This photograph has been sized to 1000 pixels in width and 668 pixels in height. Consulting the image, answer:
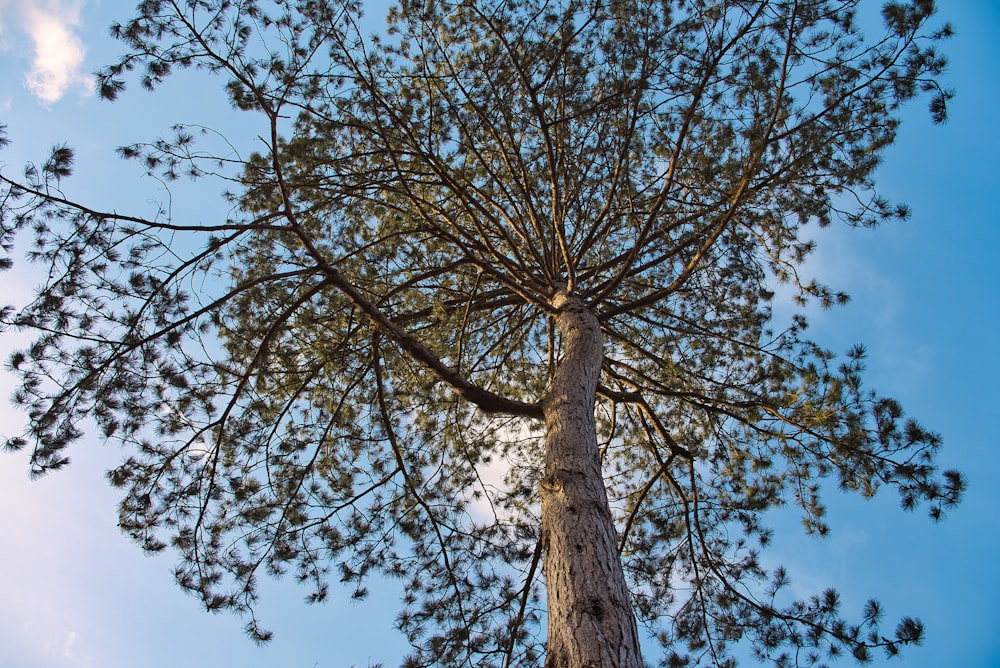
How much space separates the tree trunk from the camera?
206 centimetres

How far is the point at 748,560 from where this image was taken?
5203mm

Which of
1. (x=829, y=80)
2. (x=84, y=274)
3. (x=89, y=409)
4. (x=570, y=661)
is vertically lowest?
(x=570, y=661)

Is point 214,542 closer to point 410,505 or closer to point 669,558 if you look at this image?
point 410,505

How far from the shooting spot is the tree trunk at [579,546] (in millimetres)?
2059

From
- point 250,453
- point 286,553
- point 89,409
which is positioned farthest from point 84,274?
point 286,553

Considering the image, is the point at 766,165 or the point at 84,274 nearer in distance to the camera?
the point at 84,274

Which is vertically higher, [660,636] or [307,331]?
[307,331]

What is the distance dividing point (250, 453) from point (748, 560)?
182 inches

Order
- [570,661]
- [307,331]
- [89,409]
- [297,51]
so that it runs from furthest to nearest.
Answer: [307,331], [297,51], [89,409], [570,661]

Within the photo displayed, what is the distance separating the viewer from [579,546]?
2.49m

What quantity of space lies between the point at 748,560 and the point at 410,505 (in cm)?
Answer: 321

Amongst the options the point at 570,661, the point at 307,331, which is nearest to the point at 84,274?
the point at 307,331

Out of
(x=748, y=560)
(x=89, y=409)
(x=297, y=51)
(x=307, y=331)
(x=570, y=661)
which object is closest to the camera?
(x=570, y=661)

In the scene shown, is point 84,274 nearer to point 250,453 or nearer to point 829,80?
point 250,453
